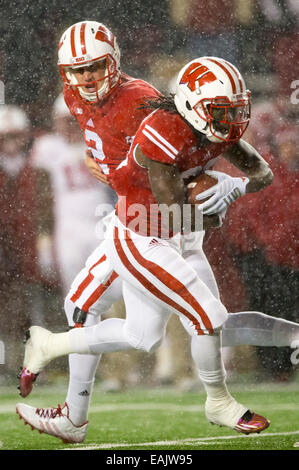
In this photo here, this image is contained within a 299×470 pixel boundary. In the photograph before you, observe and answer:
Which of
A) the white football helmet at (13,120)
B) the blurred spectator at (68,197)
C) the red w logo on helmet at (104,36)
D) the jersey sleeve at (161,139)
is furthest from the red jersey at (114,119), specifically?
the white football helmet at (13,120)

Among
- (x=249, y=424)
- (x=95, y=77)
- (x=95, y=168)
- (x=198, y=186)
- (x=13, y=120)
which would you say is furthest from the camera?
(x=13, y=120)

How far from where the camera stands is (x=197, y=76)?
215cm

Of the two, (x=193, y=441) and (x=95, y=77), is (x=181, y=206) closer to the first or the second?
(x=95, y=77)

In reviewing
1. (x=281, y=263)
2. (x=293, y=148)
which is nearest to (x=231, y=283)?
(x=281, y=263)

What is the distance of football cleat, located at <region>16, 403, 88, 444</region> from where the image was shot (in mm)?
2502

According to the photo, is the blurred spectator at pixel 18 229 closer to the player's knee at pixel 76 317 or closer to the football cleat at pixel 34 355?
the football cleat at pixel 34 355

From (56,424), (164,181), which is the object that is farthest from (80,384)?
(164,181)

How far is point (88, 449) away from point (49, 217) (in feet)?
2.64

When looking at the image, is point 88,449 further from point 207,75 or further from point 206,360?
point 207,75

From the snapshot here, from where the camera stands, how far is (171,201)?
7.04 ft

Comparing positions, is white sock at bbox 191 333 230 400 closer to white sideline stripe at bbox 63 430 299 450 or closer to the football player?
the football player

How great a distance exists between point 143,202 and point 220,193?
0.65 feet

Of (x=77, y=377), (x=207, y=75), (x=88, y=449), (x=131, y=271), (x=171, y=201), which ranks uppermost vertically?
(x=207, y=75)

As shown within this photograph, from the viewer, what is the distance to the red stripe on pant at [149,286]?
220 centimetres
